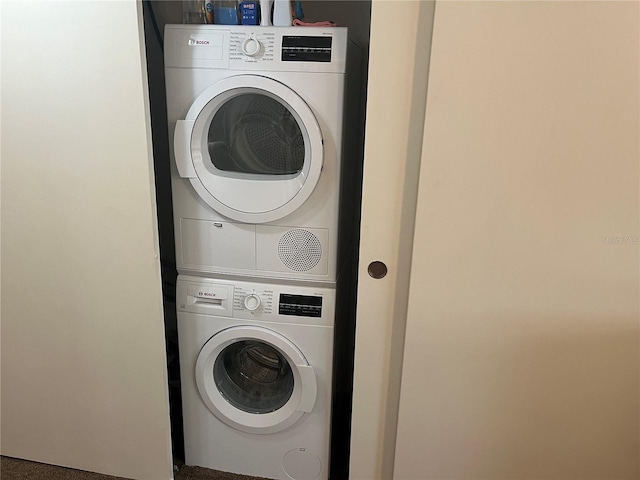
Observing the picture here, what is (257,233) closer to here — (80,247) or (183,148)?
(183,148)

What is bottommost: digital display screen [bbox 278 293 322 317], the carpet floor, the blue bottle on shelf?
the carpet floor

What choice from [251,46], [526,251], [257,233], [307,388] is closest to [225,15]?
[251,46]

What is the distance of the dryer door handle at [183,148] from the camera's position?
153 cm

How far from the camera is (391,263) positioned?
4.69 feet

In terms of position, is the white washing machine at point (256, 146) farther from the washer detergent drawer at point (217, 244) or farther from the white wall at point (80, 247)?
the white wall at point (80, 247)

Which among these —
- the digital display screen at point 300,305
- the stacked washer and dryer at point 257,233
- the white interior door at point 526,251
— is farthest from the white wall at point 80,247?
the white interior door at point 526,251

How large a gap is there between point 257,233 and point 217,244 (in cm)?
14

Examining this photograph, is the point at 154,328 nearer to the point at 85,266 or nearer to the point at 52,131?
the point at 85,266

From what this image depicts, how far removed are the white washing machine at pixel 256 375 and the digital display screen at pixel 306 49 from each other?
0.69m

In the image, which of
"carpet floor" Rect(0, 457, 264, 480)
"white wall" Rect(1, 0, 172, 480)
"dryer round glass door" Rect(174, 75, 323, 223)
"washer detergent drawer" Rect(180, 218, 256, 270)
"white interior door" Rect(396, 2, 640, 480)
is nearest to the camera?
"white interior door" Rect(396, 2, 640, 480)

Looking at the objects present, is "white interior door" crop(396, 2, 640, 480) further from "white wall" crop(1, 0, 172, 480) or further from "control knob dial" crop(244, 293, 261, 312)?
"white wall" crop(1, 0, 172, 480)

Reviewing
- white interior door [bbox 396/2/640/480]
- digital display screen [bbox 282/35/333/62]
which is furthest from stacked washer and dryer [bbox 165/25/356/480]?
white interior door [bbox 396/2/640/480]

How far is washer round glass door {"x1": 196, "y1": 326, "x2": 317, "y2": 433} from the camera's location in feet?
5.52

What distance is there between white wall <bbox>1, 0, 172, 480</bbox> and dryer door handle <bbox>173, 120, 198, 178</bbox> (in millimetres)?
113
